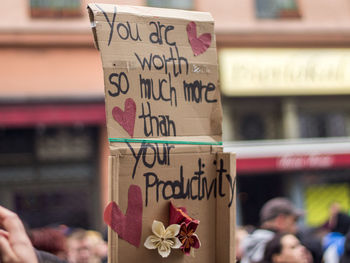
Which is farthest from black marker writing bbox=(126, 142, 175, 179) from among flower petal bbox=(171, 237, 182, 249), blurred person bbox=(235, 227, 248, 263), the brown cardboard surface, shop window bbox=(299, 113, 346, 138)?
shop window bbox=(299, 113, 346, 138)

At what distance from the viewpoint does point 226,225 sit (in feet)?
7.40

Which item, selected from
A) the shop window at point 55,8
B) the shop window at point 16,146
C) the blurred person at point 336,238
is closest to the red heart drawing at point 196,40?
the blurred person at point 336,238

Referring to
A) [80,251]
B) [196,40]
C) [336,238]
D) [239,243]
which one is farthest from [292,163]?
[196,40]

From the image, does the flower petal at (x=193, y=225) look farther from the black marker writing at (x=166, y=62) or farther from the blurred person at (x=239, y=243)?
the blurred person at (x=239, y=243)

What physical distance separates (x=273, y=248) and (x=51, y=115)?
229 inches

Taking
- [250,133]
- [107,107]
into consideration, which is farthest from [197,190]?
[250,133]

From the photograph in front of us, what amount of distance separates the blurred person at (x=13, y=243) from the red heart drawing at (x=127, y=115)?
48 centimetres

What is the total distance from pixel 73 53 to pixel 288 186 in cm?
416

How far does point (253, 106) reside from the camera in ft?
34.2

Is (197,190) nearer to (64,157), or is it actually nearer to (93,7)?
(93,7)

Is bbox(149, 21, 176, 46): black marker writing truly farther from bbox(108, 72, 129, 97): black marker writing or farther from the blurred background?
the blurred background

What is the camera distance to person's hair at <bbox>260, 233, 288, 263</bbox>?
386cm

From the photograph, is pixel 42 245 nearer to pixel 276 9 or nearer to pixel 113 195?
pixel 113 195

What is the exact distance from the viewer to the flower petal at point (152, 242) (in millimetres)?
2088
